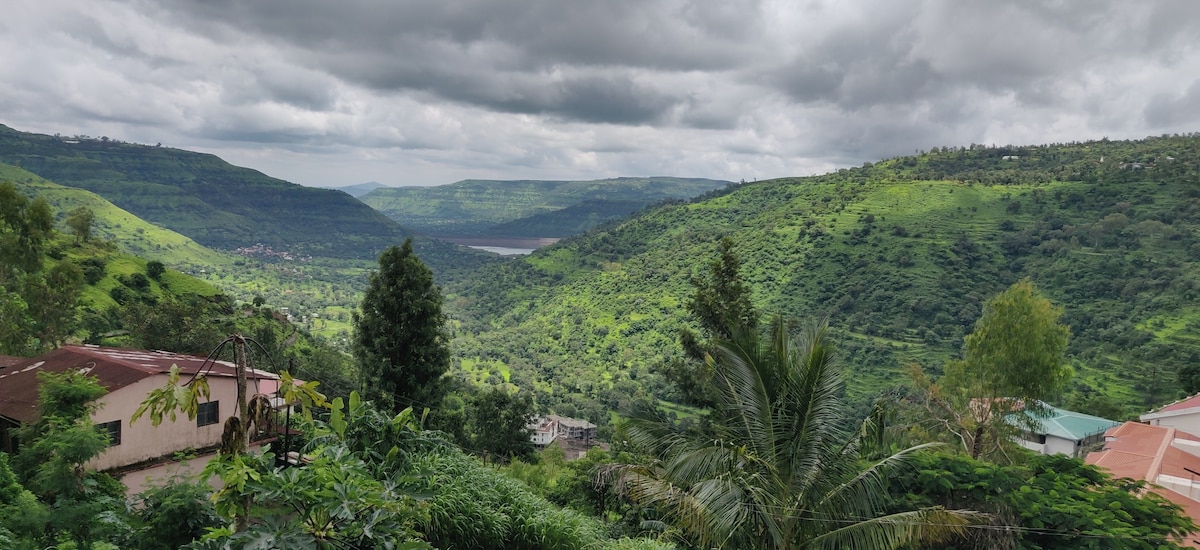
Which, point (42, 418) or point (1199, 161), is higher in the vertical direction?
point (1199, 161)

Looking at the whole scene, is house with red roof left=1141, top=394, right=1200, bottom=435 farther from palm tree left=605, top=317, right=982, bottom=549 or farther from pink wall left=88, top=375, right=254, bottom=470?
pink wall left=88, top=375, right=254, bottom=470

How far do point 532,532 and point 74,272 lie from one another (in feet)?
88.2

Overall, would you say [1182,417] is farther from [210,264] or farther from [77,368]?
[210,264]

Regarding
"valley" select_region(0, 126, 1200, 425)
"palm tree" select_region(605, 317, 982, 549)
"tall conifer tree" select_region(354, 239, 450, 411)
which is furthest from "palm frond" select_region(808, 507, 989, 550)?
"valley" select_region(0, 126, 1200, 425)

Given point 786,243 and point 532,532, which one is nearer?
point 532,532

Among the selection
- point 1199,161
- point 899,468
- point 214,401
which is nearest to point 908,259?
point 1199,161

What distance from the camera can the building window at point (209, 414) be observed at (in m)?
10.5

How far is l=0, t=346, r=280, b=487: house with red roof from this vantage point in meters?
8.66

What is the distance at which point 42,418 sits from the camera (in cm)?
639

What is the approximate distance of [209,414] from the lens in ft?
34.9

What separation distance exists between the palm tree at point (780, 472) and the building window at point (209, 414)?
8196 mm

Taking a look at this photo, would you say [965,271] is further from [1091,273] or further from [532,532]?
[532,532]

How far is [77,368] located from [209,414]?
2133 mm

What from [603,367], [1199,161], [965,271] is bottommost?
[603,367]
